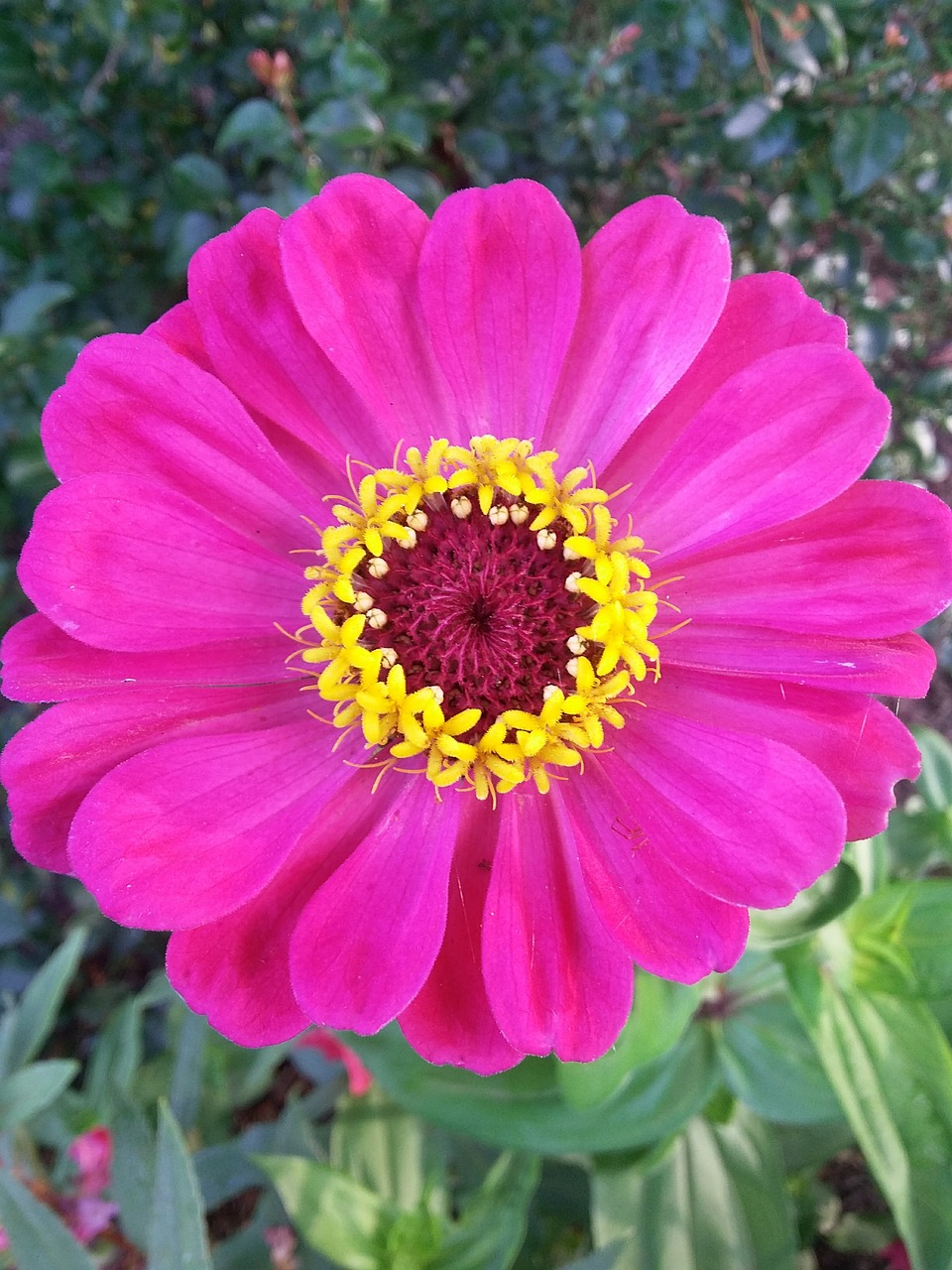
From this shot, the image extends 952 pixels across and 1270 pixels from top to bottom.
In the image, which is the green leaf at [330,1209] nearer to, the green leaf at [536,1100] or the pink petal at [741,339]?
the green leaf at [536,1100]

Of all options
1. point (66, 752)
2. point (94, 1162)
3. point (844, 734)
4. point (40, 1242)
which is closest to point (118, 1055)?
point (94, 1162)

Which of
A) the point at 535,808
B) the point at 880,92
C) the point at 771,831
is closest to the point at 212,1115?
the point at 535,808

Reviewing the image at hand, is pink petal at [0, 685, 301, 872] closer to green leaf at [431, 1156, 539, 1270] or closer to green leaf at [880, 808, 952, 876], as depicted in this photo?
green leaf at [431, 1156, 539, 1270]

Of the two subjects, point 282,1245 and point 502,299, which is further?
point 282,1245

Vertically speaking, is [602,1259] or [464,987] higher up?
[464,987]

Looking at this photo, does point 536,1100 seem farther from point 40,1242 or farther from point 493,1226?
point 40,1242

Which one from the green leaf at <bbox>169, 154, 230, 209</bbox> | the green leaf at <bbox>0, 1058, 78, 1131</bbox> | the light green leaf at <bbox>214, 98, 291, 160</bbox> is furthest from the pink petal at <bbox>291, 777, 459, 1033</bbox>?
the green leaf at <bbox>169, 154, 230, 209</bbox>

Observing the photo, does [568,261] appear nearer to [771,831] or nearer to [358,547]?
[358,547]
